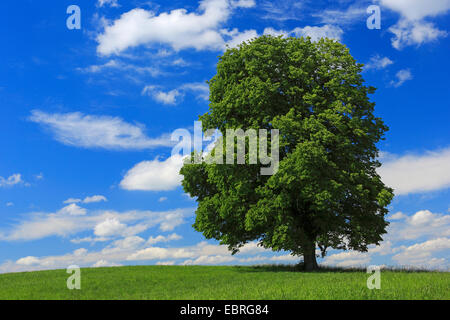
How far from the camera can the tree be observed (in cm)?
2689

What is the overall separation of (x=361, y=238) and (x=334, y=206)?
147 inches

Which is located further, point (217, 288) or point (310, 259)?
point (310, 259)

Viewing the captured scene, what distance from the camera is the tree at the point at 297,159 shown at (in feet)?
88.2

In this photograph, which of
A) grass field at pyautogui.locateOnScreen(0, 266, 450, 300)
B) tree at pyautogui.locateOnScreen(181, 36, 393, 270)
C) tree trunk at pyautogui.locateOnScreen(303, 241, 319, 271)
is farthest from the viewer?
tree trunk at pyautogui.locateOnScreen(303, 241, 319, 271)

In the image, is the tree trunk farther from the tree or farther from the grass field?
the grass field

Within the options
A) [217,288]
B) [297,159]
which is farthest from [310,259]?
[217,288]

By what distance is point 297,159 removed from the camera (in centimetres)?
2634

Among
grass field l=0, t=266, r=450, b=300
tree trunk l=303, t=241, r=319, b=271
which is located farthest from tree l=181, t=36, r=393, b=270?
grass field l=0, t=266, r=450, b=300

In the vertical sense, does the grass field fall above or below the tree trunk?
below

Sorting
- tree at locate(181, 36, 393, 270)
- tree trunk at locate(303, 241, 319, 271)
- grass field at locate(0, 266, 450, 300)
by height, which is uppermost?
tree at locate(181, 36, 393, 270)

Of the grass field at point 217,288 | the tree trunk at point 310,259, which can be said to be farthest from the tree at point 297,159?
the grass field at point 217,288

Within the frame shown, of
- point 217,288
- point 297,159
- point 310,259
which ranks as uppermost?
point 297,159

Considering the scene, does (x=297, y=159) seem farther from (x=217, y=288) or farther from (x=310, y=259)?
(x=217, y=288)

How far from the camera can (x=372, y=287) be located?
62.0 ft
